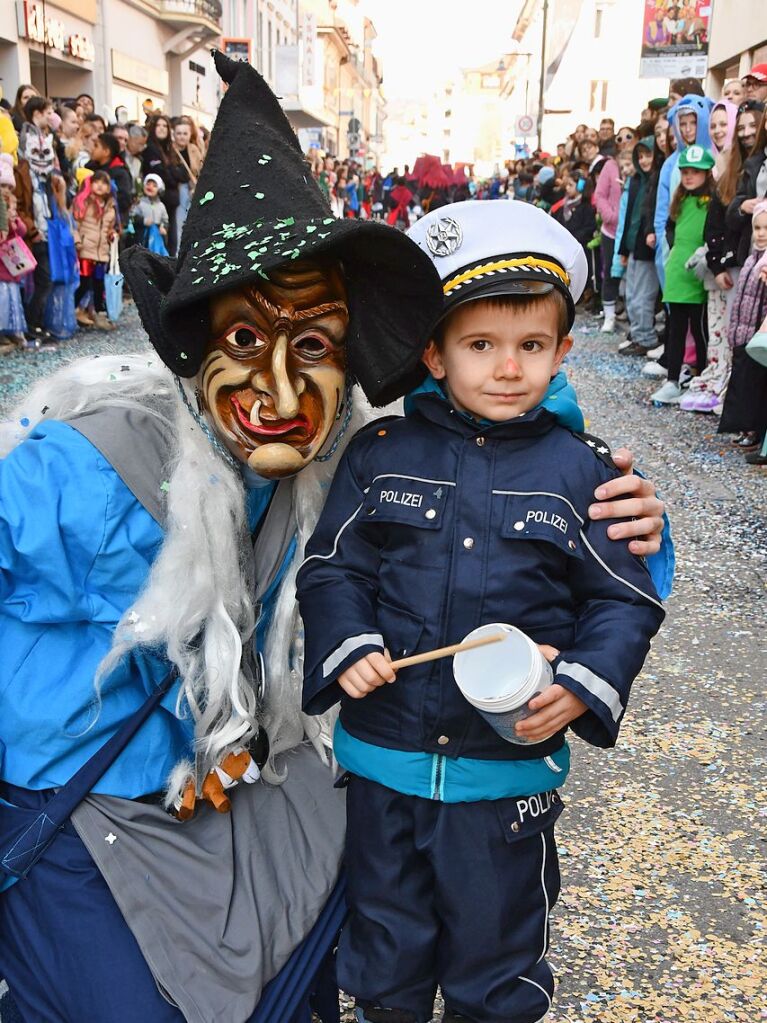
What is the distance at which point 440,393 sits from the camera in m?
1.79

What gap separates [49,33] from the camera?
18.5 meters

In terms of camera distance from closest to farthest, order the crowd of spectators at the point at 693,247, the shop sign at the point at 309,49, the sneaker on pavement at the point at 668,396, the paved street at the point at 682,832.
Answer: the paved street at the point at 682,832 → the crowd of spectators at the point at 693,247 → the sneaker on pavement at the point at 668,396 → the shop sign at the point at 309,49

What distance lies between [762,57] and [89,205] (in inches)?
403

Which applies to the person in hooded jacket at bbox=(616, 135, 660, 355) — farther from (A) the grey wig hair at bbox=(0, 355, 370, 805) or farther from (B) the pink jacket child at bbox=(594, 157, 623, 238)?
(A) the grey wig hair at bbox=(0, 355, 370, 805)

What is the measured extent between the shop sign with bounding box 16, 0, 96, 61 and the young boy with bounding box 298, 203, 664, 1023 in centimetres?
1607

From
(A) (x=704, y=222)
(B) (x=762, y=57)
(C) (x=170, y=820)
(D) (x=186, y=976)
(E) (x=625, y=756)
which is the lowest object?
(E) (x=625, y=756)

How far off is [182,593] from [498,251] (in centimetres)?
73

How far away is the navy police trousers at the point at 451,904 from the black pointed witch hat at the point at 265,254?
27.1 inches

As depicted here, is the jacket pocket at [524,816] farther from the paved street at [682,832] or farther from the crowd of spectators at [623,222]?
the crowd of spectators at [623,222]

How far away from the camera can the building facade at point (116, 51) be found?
1741cm

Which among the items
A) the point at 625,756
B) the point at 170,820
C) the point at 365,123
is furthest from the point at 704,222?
the point at 365,123

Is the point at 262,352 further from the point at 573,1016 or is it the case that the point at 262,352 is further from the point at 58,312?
the point at 58,312

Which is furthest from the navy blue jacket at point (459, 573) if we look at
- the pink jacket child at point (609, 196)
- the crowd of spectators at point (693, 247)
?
the pink jacket child at point (609, 196)

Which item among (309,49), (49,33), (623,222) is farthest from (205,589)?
(309,49)
